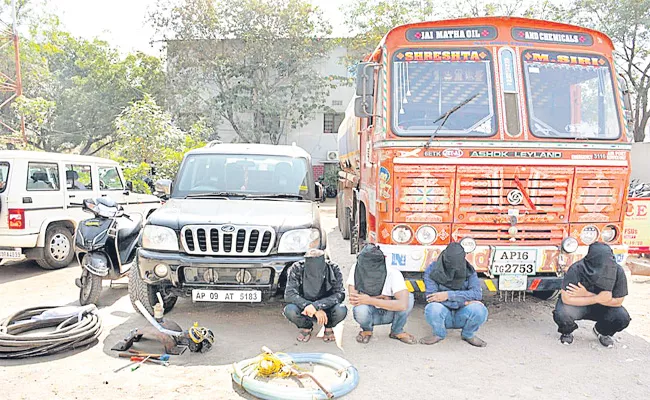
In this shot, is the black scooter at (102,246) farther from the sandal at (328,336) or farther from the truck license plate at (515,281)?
the truck license plate at (515,281)

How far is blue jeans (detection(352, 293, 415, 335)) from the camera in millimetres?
4727

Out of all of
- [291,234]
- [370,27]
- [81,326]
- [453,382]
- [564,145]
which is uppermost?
[370,27]

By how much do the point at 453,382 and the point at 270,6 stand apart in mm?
21356

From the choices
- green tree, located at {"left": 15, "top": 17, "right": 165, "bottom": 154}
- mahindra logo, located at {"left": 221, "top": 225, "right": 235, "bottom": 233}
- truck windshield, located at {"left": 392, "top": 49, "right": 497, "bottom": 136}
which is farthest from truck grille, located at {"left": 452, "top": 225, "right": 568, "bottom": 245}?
green tree, located at {"left": 15, "top": 17, "right": 165, "bottom": 154}

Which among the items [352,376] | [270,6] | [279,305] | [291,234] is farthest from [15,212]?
[270,6]

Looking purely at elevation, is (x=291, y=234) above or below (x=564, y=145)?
below

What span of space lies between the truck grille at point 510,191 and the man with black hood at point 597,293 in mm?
530

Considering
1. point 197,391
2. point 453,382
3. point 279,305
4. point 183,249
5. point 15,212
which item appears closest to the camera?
point 197,391

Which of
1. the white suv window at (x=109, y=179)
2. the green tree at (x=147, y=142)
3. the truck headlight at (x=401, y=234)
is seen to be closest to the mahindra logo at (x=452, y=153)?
the truck headlight at (x=401, y=234)

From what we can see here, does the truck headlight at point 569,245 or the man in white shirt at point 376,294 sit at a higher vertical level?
the truck headlight at point 569,245

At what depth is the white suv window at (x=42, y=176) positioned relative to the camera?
7277mm

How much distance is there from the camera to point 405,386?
151 inches

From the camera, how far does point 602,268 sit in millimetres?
4504

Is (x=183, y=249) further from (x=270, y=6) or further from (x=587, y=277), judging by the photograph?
(x=270, y=6)
